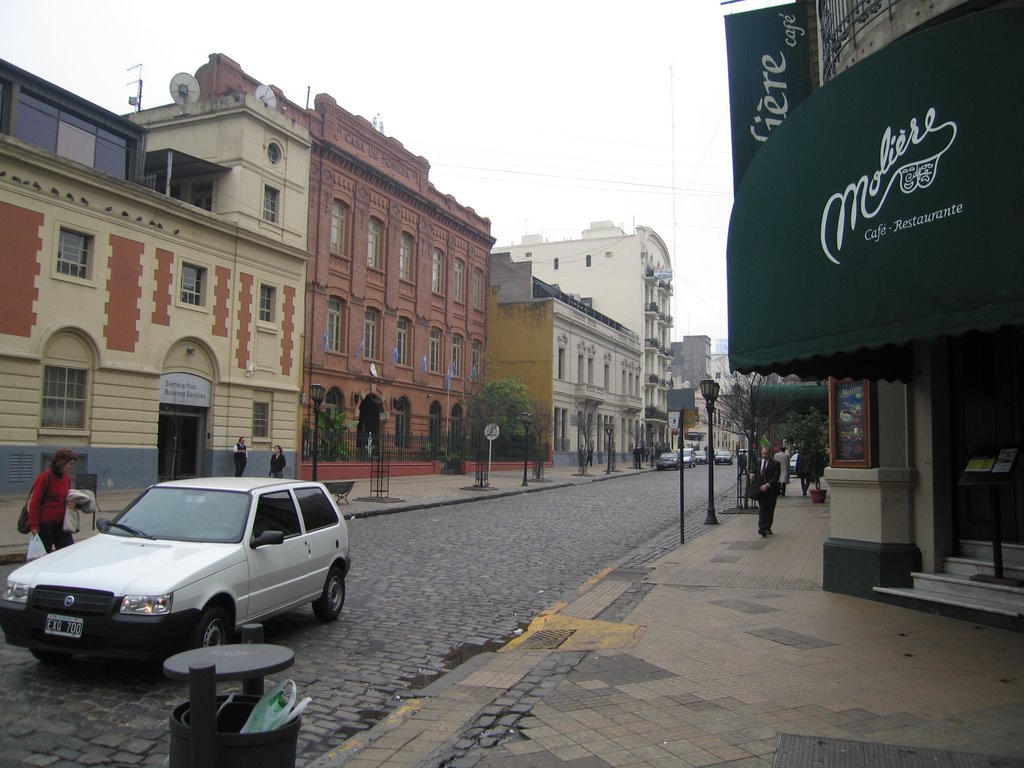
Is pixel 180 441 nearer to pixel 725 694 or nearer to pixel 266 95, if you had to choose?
pixel 266 95

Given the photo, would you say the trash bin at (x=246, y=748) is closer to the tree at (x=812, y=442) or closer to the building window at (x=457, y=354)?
the tree at (x=812, y=442)

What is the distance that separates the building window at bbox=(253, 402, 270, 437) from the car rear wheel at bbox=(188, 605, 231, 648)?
23.8m

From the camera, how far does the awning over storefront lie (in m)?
5.17

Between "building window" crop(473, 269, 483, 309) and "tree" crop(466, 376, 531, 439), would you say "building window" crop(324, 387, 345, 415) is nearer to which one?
"tree" crop(466, 376, 531, 439)

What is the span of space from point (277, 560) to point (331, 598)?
1378 millimetres

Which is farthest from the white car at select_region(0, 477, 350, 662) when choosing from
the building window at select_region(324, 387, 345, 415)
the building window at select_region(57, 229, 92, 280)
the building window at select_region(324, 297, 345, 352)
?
the building window at select_region(324, 297, 345, 352)

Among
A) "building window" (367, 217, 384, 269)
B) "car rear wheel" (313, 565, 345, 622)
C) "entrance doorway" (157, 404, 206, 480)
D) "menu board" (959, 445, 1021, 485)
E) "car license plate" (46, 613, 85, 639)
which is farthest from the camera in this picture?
"building window" (367, 217, 384, 269)

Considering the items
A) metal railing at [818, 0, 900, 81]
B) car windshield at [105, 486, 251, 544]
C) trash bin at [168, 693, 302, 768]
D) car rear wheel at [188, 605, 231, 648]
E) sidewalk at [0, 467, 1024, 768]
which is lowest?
sidewalk at [0, 467, 1024, 768]

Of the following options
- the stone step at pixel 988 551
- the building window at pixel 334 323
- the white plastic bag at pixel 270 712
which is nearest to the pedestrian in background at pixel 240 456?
the building window at pixel 334 323

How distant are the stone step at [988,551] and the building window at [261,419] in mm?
25343

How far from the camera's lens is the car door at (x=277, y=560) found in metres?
7.06

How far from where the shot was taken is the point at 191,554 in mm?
6625

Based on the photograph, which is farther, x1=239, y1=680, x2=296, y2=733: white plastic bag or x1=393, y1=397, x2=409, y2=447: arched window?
x1=393, y1=397, x2=409, y2=447: arched window

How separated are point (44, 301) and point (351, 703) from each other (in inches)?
794
